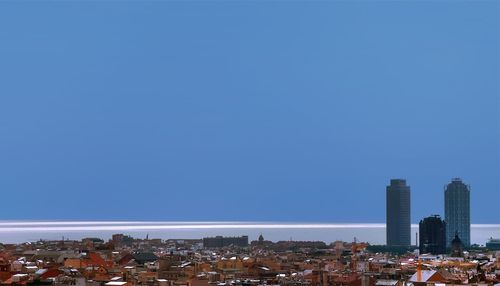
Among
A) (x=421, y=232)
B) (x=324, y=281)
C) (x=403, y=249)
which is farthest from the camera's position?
(x=403, y=249)

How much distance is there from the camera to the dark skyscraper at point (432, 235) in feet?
463

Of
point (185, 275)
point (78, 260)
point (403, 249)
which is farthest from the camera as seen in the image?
point (403, 249)

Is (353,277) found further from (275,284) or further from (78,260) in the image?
(78,260)

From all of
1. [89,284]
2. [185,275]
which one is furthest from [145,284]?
[185,275]

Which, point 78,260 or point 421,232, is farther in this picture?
point 421,232

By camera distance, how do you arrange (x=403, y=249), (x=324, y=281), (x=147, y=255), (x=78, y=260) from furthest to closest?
(x=403, y=249)
(x=147, y=255)
(x=78, y=260)
(x=324, y=281)

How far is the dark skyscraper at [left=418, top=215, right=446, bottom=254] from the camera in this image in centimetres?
14105

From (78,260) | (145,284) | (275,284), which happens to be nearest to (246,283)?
(275,284)

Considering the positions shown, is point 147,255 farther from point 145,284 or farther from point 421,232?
point 421,232

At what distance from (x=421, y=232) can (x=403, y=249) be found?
20313 millimetres

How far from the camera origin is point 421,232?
490ft

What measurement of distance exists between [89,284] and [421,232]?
97599mm

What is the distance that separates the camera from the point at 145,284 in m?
60.8

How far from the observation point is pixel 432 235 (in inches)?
5758
